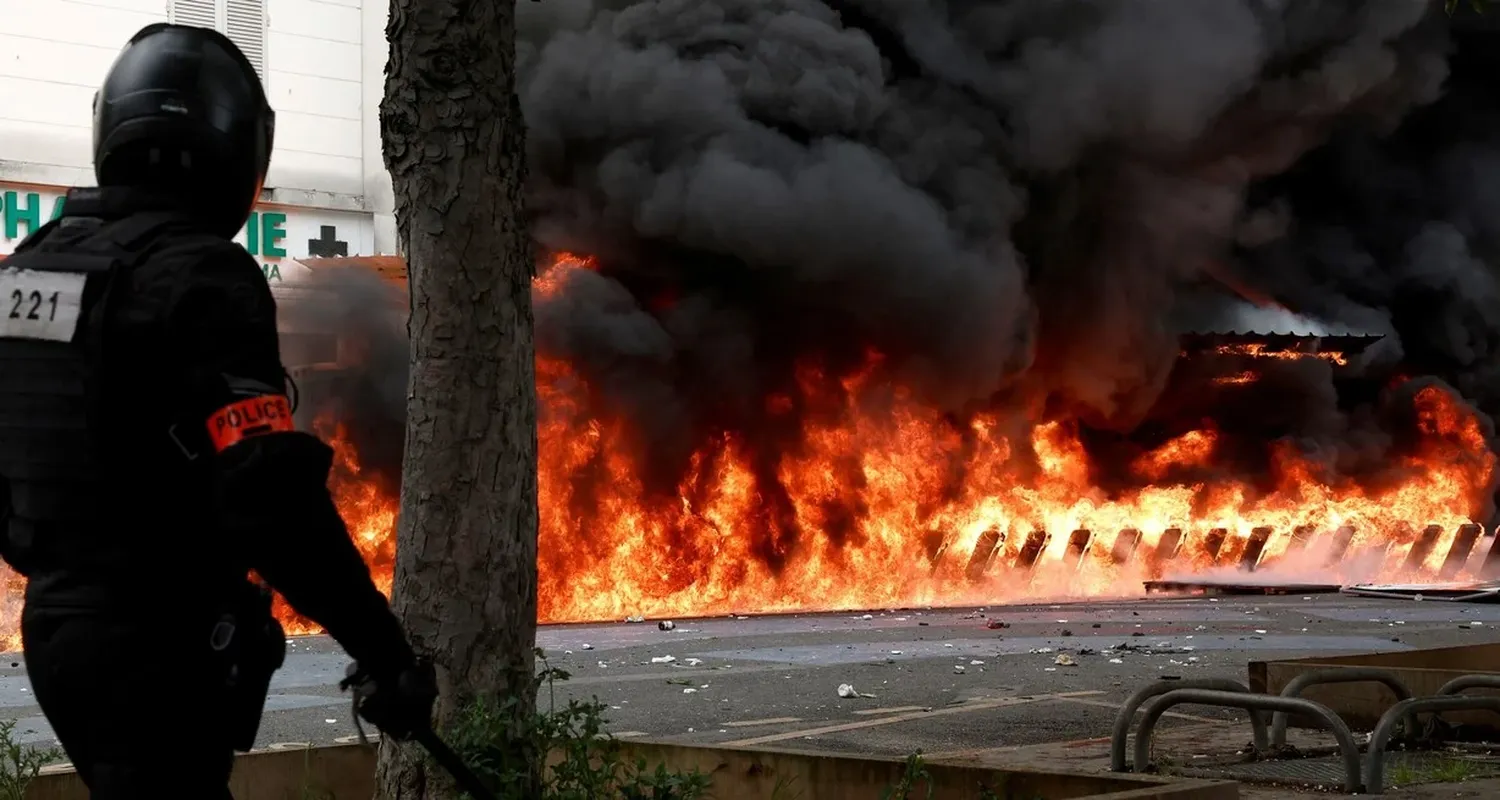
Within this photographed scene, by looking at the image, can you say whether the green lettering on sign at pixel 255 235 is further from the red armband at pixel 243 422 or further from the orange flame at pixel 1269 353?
the red armband at pixel 243 422

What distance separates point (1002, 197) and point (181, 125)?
67.1 feet

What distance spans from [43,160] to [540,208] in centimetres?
568

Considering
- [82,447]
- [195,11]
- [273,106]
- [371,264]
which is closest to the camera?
[82,447]

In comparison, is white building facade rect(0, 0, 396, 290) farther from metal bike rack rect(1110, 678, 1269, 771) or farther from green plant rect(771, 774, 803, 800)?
green plant rect(771, 774, 803, 800)

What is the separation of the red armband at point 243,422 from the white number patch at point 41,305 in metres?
0.29

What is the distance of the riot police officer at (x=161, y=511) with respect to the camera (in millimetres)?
2154

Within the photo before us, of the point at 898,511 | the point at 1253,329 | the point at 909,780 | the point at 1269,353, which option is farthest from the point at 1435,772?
the point at 1253,329

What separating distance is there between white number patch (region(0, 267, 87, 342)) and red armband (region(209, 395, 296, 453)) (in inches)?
11.3

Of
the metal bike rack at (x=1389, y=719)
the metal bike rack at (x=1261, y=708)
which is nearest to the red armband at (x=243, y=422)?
the metal bike rack at (x=1261, y=708)

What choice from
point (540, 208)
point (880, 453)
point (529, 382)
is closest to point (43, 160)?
point (540, 208)

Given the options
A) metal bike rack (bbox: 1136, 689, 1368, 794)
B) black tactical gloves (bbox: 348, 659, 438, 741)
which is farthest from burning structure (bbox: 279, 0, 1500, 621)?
black tactical gloves (bbox: 348, 659, 438, 741)

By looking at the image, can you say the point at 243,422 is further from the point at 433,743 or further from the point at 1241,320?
the point at 1241,320

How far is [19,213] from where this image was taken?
17672 mm

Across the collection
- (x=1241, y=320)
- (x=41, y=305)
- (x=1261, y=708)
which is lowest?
(x=1261, y=708)
